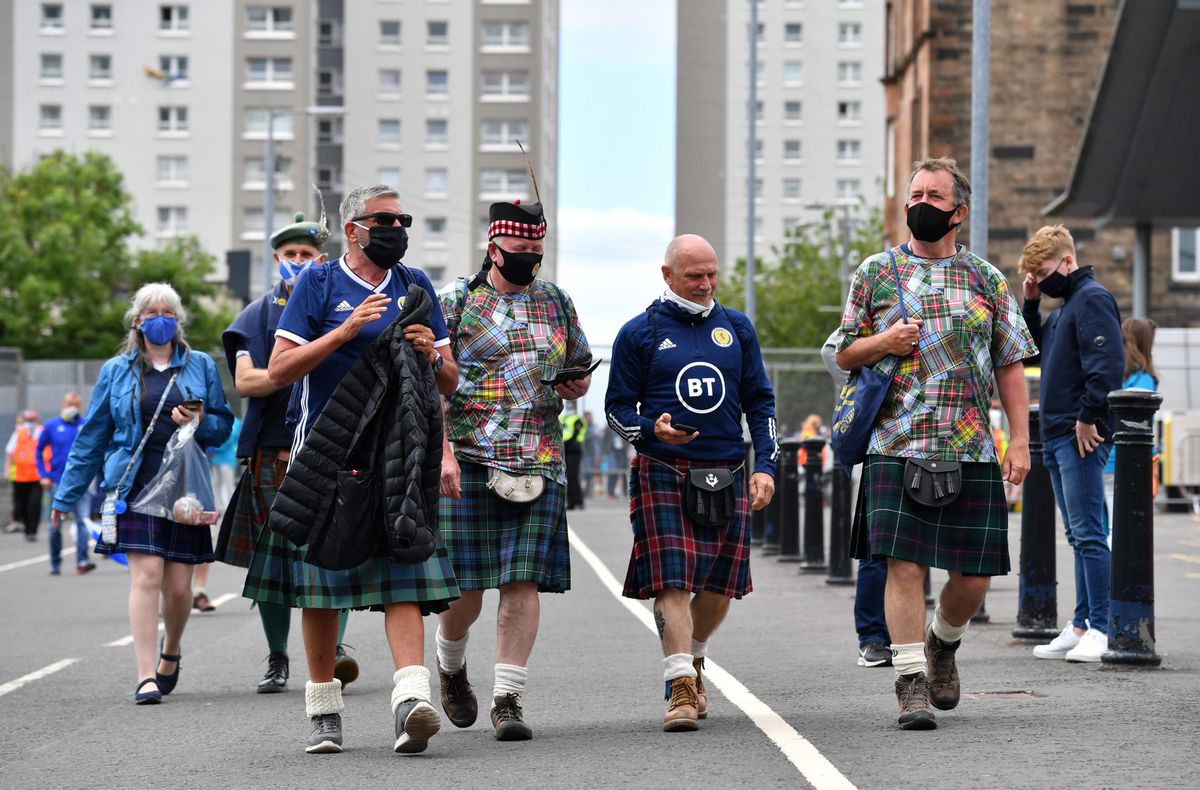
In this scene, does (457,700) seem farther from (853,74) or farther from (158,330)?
(853,74)

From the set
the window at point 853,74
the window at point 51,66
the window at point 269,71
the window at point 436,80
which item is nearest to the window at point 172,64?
the window at point 269,71

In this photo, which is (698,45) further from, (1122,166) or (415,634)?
(415,634)

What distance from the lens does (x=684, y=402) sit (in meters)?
7.61

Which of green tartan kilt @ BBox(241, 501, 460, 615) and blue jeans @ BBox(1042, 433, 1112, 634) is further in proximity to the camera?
blue jeans @ BBox(1042, 433, 1112, 634)

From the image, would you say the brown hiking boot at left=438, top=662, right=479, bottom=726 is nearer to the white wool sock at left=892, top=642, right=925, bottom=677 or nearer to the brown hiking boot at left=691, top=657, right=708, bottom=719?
the brown hiking boot at left=691, top=657, right=708, bottom=719

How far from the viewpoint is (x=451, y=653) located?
24.6 feet

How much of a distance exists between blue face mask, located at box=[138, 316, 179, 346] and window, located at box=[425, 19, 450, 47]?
310 ft

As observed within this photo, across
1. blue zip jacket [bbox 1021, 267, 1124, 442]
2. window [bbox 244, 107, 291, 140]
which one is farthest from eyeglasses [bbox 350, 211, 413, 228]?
window [bbox 244, 107, 291, 140]

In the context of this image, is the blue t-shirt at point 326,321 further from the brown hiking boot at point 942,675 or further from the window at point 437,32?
the window at point 437,32

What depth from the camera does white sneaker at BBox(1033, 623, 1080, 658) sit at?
32.3 feet

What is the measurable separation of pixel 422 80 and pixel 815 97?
29.0 metres

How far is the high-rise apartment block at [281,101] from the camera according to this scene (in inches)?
3893

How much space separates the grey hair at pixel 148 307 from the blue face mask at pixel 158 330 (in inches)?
2.2

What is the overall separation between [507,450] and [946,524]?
1636 millimetres
